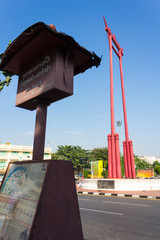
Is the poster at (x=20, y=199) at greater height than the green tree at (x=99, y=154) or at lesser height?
lesser

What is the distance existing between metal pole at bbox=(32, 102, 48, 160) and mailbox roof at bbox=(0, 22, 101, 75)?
1.17 m

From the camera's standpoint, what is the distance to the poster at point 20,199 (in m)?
2.38

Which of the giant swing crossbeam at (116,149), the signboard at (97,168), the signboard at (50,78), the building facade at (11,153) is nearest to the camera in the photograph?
the signboard at (50,78)

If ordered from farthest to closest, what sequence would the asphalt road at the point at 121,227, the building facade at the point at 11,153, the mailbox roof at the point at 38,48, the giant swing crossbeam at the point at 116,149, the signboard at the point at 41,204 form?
the building facade at the point at 11,153
the giant swing crossbeam at the point at 116,149
the asphalt road at the point at 121,227
the mailbox roof at the point at 38,48
the signboard at the point at 41,204

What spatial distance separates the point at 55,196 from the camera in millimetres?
2537

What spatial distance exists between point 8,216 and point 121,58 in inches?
790

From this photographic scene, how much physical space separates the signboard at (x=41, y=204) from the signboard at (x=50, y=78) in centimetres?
142

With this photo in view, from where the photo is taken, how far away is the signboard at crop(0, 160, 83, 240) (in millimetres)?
2322

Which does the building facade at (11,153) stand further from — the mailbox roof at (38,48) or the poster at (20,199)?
the poster at (20,199)

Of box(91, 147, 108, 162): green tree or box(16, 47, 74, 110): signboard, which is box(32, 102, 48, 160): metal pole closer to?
box(16, 47, 74, 110): signboard

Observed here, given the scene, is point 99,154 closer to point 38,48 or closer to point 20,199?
point 38,48

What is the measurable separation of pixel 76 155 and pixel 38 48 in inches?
1663

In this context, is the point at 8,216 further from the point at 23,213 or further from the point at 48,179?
the point at 48,179

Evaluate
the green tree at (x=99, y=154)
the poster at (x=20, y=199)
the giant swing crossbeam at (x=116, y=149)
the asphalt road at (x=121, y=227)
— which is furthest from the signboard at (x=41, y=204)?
the green tree at (x=99, y=154)
